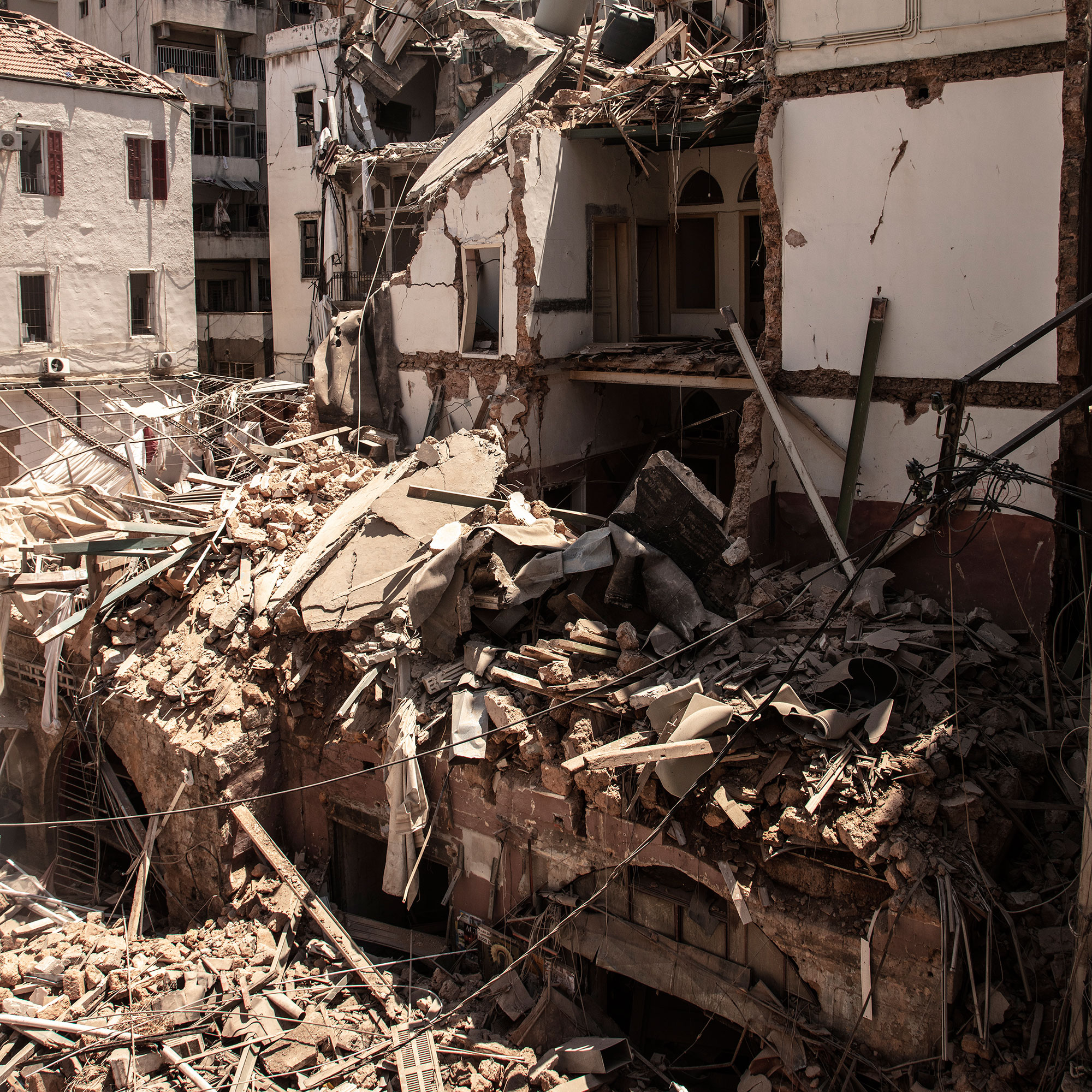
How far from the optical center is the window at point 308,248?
27594 millimetres

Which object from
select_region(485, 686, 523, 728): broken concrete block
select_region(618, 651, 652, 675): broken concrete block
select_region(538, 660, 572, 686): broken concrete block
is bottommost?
select_region(485, 686, 523, 728): broken concrete block

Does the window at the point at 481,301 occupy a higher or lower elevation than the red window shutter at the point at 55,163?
lower

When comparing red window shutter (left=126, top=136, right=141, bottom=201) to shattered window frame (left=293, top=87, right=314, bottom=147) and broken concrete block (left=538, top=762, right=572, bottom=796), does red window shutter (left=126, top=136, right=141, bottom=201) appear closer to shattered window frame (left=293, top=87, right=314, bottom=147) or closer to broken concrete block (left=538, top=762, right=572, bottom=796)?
shattered window frame (left=293, top=87, right=314, bottom=147)

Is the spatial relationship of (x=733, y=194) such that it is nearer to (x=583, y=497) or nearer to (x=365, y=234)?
(x=583, y=497)

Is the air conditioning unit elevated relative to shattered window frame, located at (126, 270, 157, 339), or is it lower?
lower

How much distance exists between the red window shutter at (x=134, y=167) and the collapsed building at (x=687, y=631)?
9.78 metres

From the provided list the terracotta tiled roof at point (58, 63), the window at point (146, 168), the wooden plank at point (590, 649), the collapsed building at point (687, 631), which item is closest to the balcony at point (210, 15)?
the terracotta tiled roof at point (58, 63)

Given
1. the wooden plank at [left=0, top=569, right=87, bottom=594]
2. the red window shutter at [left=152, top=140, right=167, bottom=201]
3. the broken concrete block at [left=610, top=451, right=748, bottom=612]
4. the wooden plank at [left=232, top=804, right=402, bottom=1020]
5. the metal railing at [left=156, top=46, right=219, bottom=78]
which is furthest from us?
the metal railing at [left=156, top=46, right=219, bottom=78]

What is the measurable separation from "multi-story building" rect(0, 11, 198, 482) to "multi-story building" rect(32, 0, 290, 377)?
6.33m

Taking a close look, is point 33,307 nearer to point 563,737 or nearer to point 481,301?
point 481,301

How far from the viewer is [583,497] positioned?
1691 centimetres

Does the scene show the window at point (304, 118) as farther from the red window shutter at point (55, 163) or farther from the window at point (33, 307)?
the window at point (33, 307)

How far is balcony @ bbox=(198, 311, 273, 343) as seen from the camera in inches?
1184

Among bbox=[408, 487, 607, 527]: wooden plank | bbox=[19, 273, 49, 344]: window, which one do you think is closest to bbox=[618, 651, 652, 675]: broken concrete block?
bbox=[408, 487, 607, 527]: wooden plank
